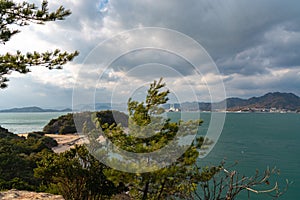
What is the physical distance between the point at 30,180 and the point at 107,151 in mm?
13400

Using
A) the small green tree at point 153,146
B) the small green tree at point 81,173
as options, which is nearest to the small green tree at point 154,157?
the small green tree at point 153,146

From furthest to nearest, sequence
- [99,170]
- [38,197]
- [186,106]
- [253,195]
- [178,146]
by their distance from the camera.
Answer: [253,195] < [38,197] < [99,170] < [186,106] < [178,146]

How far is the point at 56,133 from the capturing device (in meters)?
71.4

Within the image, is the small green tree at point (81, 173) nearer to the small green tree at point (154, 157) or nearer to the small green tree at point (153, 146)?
the small green tree at point (154, 157)

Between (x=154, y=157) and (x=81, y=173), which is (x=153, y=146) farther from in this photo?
(x=81, y=173)

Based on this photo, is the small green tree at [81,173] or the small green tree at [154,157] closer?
the small green tree at [154,157]

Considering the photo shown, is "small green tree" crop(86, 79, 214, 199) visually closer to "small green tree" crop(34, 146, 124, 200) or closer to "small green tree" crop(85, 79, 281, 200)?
"small green tree" crop(85, 79, 281, 200)

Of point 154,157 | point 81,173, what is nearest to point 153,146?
point 154,157

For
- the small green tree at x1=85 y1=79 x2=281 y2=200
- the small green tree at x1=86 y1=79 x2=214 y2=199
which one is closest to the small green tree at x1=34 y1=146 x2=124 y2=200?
the small green tree at x1=85 y1=79 x2=281 y2=200

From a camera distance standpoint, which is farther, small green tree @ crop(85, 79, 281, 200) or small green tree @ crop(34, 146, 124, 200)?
small green tree @ crop(34, 146, 124, 200)

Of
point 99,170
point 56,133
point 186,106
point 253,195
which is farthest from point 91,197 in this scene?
point 56,133

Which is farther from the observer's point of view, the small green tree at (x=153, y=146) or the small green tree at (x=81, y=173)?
the small green tree at (x=81, y=173)

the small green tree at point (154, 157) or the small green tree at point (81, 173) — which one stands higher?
the small green tree at point (154, 157)

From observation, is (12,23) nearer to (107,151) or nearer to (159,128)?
(107,151)
